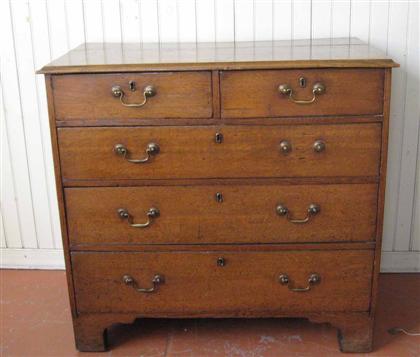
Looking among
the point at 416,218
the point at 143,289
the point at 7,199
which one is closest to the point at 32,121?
the point at 7,199

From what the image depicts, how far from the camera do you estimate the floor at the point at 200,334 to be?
96.3 inches

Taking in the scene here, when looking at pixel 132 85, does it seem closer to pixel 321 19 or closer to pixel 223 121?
pixel 223 121

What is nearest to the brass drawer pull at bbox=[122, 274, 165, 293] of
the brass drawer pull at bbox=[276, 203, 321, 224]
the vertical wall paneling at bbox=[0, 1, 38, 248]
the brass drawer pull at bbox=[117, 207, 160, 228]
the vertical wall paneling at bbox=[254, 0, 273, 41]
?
the brass drawer pull at bbox=[117, 207, 160, 228]

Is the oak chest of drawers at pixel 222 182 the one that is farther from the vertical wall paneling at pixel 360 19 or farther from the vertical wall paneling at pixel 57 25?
the vertical wall paneling at pixel 57 25

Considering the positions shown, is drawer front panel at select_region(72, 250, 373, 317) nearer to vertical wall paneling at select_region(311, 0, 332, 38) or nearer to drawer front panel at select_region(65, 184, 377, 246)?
drawer front panel at select_region(65, 184, 377, 246)

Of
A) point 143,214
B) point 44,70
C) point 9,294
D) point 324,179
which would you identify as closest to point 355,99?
point 324,179

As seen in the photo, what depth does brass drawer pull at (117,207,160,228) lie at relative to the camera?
2.26m

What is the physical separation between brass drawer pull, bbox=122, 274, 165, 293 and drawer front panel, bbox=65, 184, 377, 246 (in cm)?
14

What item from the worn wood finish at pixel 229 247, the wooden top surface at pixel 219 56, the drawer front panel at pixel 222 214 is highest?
the wooden top surface at pixel 219 56

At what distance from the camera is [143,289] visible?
2359mm

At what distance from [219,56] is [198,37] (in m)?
0.48

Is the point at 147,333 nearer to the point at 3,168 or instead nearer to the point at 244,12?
the point at 3,168

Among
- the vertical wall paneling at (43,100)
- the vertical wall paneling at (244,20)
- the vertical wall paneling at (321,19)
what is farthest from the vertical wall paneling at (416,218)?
the vertical wall paneling at (43,100)

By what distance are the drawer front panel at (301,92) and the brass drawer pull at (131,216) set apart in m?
0.44
